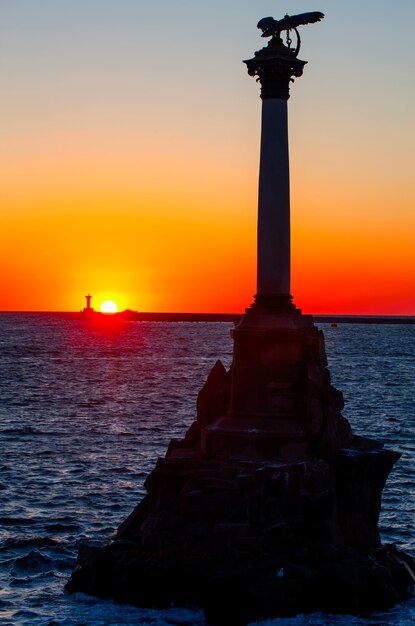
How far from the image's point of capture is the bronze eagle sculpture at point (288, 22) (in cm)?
2000

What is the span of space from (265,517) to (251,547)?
743 mm

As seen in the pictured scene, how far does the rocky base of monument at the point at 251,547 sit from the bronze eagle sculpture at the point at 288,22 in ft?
25.1

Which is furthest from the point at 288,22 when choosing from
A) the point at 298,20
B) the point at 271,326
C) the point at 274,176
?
the point at 271,326

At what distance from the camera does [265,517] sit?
16922mm

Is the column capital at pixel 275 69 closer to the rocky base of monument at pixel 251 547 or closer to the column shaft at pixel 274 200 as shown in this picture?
the column shaft at pixel 274 200

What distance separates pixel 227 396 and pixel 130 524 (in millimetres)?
3207

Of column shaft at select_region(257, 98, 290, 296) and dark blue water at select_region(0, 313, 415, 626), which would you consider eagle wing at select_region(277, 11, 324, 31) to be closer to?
column shaft at select_region(257, 98, 290, 296)

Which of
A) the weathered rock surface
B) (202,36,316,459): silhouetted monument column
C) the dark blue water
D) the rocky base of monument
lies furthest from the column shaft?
the dark blue water

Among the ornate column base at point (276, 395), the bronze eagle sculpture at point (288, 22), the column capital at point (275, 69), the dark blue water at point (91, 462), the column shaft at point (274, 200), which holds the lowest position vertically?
the dark blue water at point (91, 462)

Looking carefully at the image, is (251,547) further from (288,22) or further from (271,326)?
(288,22)

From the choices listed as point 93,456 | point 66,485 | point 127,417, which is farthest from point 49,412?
point 66,485

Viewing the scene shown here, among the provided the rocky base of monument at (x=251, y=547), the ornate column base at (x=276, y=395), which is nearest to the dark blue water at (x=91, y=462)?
the rocky base of monument at (x=251, y=547)

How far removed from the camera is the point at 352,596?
16172mm

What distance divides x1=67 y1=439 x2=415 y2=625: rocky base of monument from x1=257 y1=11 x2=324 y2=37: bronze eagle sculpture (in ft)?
25.1
